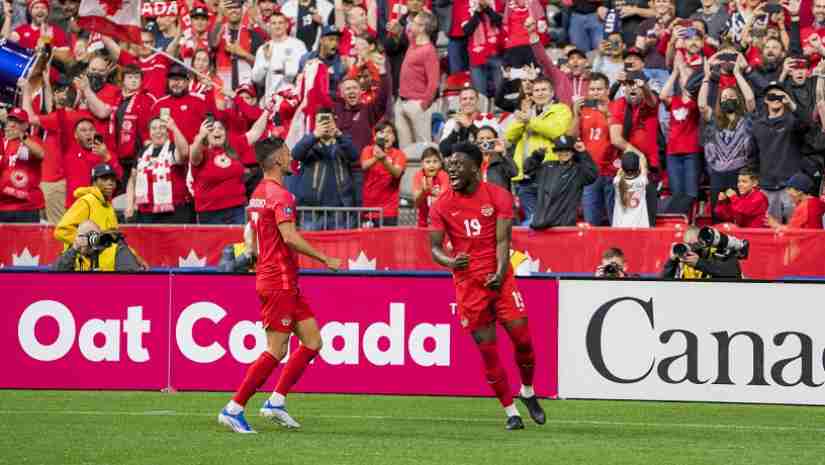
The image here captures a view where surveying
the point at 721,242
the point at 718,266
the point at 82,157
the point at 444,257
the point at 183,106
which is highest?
the point at 183,106

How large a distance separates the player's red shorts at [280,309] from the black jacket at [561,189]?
260 inches

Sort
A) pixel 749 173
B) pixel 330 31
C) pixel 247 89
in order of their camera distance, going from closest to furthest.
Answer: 1. pixel 749 173
2. pixel 247 89
3. pixel 330 31

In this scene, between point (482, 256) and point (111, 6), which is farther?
point (111, 6)

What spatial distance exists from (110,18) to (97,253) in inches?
254

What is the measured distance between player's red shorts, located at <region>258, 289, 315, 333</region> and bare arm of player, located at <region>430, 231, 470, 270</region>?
114 centimetres

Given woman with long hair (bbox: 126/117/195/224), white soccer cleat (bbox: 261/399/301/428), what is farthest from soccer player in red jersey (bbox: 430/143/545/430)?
woman with long hair (bbox: 126/117/195/224)

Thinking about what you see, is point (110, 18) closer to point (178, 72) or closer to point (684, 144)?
point (178, 72)

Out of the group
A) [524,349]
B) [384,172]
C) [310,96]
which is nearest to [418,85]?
[310,96]

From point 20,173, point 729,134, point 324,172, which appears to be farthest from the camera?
point 20,173

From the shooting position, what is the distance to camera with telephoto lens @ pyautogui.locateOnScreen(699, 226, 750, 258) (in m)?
15.7

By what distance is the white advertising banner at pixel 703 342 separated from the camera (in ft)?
49.8

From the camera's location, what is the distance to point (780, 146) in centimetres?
1914

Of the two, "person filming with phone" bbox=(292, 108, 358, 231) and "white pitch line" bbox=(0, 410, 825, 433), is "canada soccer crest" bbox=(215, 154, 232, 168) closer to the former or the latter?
"person filming with phone" bbox=(292, 108, 358, 231)

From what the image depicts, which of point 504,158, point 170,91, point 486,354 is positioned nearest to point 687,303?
point 486,354
